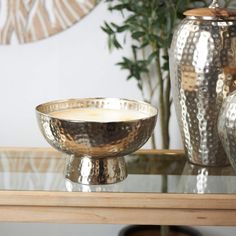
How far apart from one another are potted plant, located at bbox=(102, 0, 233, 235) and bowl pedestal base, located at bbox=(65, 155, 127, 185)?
1.53 feet

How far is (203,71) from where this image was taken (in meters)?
0.91

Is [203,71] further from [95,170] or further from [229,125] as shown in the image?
[95,170]

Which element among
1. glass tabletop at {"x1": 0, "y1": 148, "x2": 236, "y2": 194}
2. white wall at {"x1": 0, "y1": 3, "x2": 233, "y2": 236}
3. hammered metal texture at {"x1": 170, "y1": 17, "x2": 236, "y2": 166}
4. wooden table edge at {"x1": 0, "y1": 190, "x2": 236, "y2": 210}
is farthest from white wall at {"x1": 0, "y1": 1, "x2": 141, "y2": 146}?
wooden table edge at {"x1": 0, "y1": 190, "x2": 236, "y2": 210}

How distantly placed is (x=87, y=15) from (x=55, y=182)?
655mm

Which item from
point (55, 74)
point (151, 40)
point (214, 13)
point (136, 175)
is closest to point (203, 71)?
point (214, 13)

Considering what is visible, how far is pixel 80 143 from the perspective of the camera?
0.84 m

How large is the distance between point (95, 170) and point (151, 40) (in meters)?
0.54

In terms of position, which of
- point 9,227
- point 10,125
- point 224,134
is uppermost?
point 224,134

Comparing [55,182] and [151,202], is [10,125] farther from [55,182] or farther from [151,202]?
[151,202]

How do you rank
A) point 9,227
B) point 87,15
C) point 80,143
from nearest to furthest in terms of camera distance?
point 80,143, point 87,15, point 9,227

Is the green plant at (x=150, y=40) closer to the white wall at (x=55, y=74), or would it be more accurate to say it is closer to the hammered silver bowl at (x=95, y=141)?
the white wall at (x=55, y=74)

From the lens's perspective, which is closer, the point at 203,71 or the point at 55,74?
the point at 203,71

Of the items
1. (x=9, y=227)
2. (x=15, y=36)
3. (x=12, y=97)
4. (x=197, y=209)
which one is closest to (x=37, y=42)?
(x=15, y=36)

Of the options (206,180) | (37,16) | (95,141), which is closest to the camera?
(95,141)
